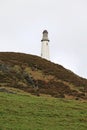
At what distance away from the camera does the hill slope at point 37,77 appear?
59375 mm

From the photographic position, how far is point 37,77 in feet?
210

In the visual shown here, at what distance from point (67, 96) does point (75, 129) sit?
80.7 ft

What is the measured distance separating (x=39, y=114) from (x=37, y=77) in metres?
26.2

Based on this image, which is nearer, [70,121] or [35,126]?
[35,126]

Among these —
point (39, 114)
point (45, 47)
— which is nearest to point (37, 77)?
point (39, 114)

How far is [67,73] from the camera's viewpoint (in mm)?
70125

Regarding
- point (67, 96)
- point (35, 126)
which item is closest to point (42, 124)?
point (35, 126)

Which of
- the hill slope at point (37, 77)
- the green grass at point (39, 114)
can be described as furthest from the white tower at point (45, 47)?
the green grass at point (39, 114)

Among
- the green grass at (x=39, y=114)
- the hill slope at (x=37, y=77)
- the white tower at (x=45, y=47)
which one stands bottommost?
the green grass at (x=39, y=114)

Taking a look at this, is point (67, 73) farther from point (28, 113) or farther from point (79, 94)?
point (28, 113)

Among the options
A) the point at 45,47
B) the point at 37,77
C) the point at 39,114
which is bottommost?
the point at 39,114

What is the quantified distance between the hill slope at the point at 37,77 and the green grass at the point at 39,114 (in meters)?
12.8

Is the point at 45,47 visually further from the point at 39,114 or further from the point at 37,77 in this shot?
the point at 39,114

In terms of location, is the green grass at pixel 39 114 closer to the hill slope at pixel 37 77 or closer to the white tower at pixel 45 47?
the hill slope at pixel 37 77
